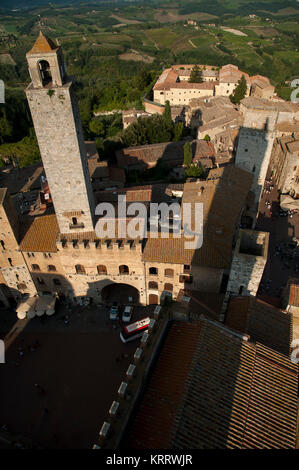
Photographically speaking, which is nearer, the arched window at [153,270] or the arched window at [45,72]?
the arched window at [45,72]

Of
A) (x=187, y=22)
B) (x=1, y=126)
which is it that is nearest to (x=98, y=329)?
(x=1, y=126)

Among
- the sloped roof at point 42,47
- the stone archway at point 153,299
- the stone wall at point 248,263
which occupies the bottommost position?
the stone archway at point 153,299

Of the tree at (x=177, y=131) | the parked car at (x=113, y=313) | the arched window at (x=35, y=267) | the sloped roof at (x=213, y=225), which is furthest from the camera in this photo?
the tree at (x=177, y=131)

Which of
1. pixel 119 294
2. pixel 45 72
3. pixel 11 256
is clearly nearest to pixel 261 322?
pixel 119 294

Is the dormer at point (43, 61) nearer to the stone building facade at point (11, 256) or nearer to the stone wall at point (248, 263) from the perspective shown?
the stone building facade at point (11, 256)

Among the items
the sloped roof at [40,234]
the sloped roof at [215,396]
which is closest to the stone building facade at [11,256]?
the sloped roof at [40,234]

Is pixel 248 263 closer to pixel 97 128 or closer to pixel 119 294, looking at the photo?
pixel 119 294

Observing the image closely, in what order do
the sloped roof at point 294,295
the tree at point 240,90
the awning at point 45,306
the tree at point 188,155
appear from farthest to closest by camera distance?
the tree at point 240,90
the tree at point 188,155
the awning at point 45,306
the sloped roof at point 294,295

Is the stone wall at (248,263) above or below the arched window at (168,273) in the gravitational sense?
above
